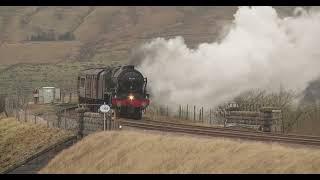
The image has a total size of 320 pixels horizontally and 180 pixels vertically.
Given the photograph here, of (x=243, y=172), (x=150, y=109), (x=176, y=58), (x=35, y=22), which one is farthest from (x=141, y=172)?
(x=35, y=22)

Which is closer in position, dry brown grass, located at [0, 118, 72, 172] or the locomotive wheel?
dry brown grass, located at [0, 118, 72, 172]

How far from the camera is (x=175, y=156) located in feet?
84.0

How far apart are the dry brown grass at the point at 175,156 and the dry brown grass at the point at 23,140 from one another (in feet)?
11.9

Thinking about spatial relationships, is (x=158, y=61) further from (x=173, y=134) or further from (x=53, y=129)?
(x=173, y=134)

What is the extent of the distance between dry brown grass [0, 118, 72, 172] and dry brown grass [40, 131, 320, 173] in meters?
3.62

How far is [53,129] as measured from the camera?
4006cm

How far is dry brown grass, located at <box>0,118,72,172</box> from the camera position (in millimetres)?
36250

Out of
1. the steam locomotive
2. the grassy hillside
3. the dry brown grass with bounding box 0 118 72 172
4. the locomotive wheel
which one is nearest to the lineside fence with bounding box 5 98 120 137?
the dry brown grass with bounding box 0 118 72 172

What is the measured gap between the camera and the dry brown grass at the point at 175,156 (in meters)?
22.0

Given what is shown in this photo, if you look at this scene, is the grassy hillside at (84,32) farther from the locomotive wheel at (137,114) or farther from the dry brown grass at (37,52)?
the locomotive wheel at (137,114)

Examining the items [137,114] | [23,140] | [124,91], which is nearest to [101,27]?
[137,114]

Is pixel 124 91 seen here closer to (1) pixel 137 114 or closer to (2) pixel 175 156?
(1) pixel 137 114

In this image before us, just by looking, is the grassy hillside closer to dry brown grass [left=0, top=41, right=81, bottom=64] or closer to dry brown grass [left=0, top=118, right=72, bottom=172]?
dry brown grass [left=0, top=41, right=81, bottom=64]

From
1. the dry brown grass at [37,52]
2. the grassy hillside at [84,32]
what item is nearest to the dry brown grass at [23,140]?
the grassy hillside at [84,32]
